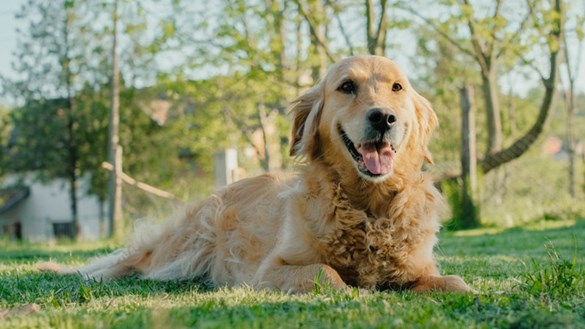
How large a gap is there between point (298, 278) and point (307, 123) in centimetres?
128

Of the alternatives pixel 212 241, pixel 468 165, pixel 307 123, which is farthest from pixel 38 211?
pixel 307 123

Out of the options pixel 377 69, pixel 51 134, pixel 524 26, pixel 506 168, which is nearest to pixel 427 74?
pixel 506 168

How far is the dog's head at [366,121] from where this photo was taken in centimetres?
409

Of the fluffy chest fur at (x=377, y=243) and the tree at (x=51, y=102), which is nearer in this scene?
the fluffy chest fur at (x=377, y=243)

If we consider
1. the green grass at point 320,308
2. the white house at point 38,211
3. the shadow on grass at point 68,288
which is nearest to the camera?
the green grass at point 320,308

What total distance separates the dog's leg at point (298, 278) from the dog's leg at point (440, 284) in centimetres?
53

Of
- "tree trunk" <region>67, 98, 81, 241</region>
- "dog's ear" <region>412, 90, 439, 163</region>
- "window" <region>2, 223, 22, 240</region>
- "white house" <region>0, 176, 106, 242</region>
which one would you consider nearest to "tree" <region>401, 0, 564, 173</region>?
"dog's ear" <region>412, 90, 439, 163</region>

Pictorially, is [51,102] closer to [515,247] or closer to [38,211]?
[38,211]

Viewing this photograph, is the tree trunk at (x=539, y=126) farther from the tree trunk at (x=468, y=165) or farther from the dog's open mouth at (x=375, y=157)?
the dog's open mouth at (x=375, y=157)

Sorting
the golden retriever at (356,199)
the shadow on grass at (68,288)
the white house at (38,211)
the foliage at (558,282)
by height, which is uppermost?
the golden retriever at (356,199)

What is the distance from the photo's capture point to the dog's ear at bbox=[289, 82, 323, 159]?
453 centimetres

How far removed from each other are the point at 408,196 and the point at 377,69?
2.94ft

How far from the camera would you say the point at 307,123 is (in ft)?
15.4

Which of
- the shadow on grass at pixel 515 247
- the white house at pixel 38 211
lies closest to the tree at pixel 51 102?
the white house at pixel 38 211
